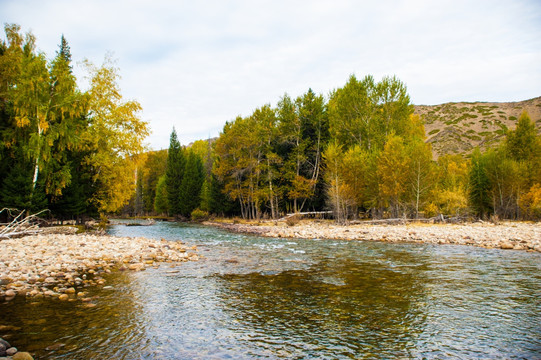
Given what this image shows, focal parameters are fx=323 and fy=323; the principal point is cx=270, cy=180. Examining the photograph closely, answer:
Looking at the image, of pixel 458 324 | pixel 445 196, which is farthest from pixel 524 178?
pixel 458 324

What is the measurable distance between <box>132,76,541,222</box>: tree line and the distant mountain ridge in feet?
207

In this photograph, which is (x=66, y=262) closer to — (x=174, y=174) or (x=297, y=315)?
(x=297, y=315)

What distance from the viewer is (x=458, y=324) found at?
23.1 feet

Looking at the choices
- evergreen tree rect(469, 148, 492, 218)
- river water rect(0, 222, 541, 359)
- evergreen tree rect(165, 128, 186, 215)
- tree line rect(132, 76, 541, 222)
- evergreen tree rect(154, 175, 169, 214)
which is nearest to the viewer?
river water rect(0, 222, 541, 359)

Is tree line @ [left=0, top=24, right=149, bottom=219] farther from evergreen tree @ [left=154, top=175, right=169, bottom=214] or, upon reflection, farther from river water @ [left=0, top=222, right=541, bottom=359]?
evergreen tree @ [left=154, top=175, right=169, bottom=214]

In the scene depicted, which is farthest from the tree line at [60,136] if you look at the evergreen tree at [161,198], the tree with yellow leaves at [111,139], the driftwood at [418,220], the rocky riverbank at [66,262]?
the evergreen tree at [161,198]

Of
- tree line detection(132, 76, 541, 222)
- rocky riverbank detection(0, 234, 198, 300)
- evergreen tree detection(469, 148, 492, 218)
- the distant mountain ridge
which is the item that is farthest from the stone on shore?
the distant mountain ridge

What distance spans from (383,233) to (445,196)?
46.0 feet

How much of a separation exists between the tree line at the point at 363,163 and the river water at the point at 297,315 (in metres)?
21.2

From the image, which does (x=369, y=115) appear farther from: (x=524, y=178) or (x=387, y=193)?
(x=524, y=178)

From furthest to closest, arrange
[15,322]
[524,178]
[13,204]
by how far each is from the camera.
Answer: [524,178], [13,204], [15,322]

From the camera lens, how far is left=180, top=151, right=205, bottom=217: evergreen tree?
6203 cm

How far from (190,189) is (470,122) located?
111 meters

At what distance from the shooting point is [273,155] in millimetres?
40812
